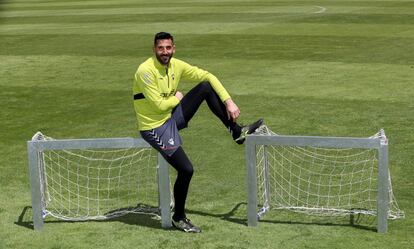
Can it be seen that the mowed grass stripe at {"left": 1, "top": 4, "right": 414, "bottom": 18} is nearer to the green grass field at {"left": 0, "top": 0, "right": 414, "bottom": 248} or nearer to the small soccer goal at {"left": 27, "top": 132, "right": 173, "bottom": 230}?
the green grass field at {"left": 0, "top": 0, "right": 414, "bottom": 248}

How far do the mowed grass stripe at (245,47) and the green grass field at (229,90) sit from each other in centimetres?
6

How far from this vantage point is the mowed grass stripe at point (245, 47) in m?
19.2

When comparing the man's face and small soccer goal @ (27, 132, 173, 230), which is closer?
the man's face

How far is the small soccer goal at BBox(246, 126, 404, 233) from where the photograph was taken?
6855mm

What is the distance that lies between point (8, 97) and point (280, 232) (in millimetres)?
9722

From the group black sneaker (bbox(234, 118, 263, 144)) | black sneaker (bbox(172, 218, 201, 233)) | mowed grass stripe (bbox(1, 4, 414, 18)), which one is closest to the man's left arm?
black sneaker (bbox(234, 118, 263, 144))

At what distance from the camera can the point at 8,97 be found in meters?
15.0

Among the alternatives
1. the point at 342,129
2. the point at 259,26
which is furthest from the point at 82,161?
the point at 259,26

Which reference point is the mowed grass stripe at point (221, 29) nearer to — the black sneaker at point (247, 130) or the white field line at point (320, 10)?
the white field line at point (320, 10)

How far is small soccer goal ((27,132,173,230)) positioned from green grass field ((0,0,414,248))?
323mm

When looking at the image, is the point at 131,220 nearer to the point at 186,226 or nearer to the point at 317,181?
the point at 186,226

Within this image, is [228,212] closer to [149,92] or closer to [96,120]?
[149,92]

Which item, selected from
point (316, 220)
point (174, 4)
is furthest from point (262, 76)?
point (174, 4)

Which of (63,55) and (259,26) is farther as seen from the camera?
(259,26)
